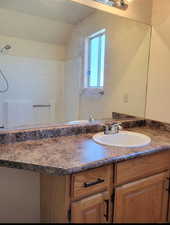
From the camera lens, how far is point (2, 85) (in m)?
1.44

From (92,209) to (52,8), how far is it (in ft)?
5.05

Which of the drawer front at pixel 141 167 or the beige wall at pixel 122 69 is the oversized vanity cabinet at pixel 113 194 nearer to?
the drawer front at pixel 141 167

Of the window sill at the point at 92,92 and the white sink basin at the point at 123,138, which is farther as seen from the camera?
the window sill at the point at 92,92

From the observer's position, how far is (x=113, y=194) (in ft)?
3.23

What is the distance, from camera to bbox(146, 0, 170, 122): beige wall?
155 centimetres

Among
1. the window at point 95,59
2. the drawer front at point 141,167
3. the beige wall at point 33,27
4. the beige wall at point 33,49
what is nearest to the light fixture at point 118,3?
the window at point 95,59

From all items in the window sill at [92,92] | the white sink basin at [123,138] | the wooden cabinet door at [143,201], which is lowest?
the wooden cabinet door at [143,201]

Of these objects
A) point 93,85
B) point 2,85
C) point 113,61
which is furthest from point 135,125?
point 2,85

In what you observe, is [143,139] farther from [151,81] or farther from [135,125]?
[151,81]

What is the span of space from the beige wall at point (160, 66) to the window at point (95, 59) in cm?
49

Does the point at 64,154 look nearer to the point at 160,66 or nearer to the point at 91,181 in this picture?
the point at 91,181

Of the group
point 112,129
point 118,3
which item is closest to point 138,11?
point 118,3

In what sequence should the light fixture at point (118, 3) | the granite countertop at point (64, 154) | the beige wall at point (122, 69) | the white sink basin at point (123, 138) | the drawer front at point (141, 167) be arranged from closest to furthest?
the granite countertop at point (64, 154) < the drawer front at point (141, 167) < the white sink basin at point (123, 138) < the light fixture at point (118, 3) < the beige wall at point (122, 69)

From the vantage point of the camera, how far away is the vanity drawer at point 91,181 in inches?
33.5
